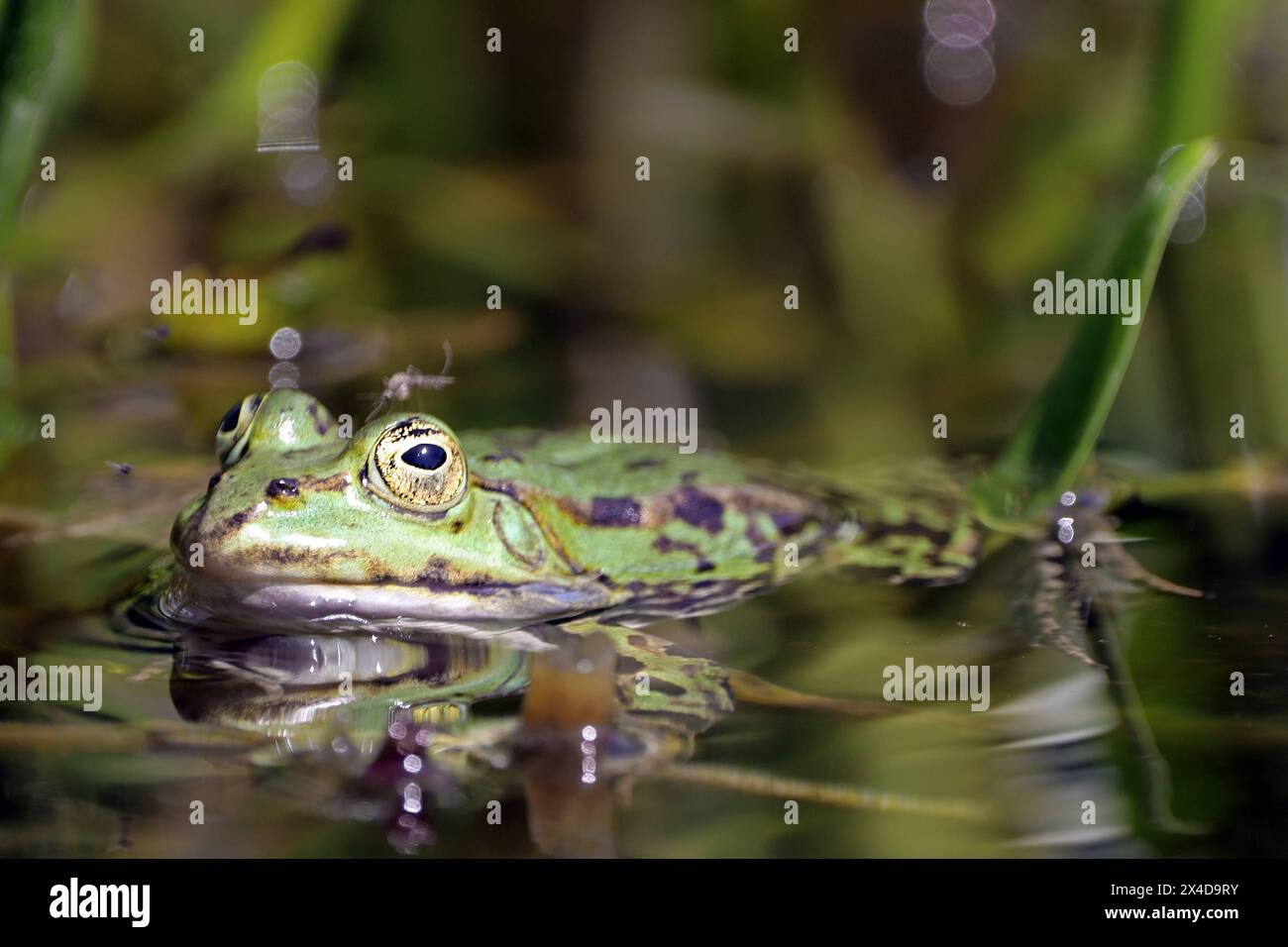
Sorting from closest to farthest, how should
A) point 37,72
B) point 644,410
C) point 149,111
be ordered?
point 37,72
point 644,410
point 149,111

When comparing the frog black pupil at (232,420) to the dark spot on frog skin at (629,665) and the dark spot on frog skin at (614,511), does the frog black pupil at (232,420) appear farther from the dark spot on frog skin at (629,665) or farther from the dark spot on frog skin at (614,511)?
the dark spot on frog skin at (629,665)

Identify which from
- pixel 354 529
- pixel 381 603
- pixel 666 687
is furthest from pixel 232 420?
pixel 666 687

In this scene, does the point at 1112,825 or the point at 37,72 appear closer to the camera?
the point at 1112,825

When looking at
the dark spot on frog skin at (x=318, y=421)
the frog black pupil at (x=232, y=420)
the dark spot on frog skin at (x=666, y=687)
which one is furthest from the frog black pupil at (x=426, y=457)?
the dark spot on frog skin at (x=666, y=687)

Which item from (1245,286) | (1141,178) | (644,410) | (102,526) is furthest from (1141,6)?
(102,526)

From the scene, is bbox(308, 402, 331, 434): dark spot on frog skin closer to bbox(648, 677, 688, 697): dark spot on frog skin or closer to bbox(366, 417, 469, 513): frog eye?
bbox(366, 417, 469, 513): frog eye

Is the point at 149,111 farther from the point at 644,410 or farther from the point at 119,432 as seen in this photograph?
the point at 644,410
